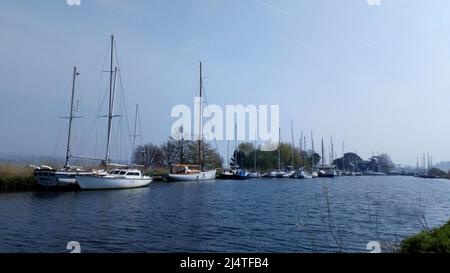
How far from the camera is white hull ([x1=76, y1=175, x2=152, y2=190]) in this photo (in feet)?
78.8

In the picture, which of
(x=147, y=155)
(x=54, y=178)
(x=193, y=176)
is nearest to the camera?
(x=54, y=178)

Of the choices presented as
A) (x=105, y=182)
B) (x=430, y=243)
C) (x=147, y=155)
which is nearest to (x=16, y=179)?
(x=105, y=182)

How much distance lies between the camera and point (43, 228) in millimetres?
10578

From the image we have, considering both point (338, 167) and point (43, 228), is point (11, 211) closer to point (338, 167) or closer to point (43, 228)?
point (43, 228)

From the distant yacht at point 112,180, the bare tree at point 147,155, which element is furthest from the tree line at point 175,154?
the distant yacht at point 112,180

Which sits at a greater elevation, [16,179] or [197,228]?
[16,179]

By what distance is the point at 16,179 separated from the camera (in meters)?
22.5

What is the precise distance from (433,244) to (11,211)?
565 inches

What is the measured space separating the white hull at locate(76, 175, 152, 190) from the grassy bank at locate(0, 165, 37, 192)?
2.84 m

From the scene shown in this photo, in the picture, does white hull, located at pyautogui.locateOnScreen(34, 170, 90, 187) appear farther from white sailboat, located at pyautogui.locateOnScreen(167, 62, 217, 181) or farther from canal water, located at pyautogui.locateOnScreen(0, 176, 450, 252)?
white sailboat, located at pyautogui.locateOnScreen(167, 62, 217, 181)

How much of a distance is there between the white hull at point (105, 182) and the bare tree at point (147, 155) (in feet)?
46.5

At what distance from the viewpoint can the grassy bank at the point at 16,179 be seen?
21703mm

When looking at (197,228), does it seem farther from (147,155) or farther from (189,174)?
(147,155)

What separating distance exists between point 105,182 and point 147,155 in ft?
59.8
